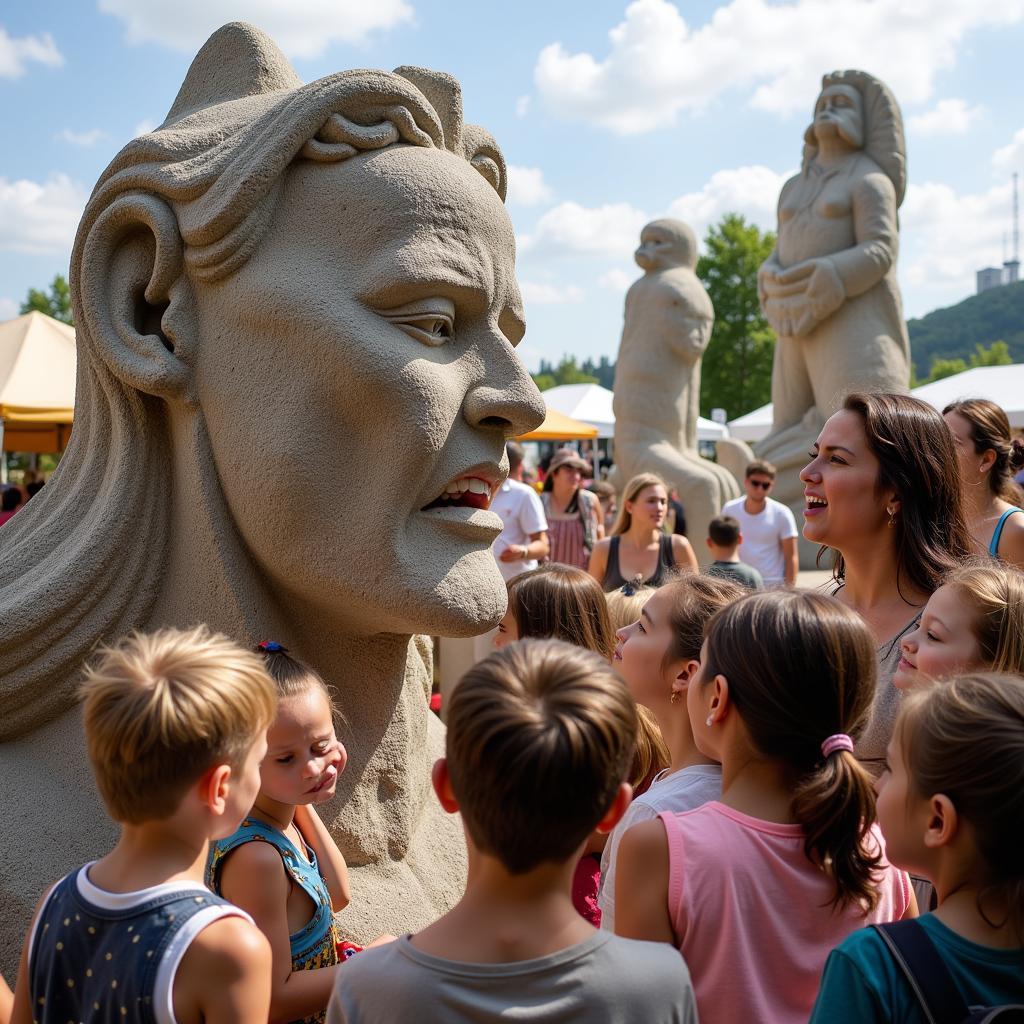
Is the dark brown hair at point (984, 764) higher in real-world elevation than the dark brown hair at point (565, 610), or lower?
lower

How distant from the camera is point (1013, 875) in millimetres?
1381

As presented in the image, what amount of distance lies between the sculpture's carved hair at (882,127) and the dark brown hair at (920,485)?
30.2ft

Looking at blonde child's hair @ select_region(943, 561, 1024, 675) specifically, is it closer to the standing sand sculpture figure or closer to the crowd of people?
the crowd of people

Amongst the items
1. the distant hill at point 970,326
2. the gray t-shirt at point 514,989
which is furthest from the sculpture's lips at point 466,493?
the distant hill at point 970,326

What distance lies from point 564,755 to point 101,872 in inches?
27.4

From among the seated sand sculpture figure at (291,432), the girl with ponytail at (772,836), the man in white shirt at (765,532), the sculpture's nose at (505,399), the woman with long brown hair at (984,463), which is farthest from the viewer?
the man in white shirt at (765,532)

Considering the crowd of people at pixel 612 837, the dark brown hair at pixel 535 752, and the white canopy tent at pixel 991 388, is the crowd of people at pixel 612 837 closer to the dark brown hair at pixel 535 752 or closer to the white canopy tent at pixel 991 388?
the dark brown hair at pixel 535 752

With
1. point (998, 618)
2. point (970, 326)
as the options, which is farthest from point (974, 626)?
point (970, 326)

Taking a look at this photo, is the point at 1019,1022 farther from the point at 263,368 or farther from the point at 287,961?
the point at 263,368

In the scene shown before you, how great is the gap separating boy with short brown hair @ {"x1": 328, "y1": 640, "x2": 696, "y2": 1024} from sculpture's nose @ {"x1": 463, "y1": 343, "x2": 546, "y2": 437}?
1.20 m

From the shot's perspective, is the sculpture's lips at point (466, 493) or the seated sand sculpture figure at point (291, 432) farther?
the sculpture's lips at point (466, 493)

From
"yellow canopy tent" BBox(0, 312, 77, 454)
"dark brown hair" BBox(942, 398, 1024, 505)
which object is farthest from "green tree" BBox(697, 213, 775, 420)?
"dark brown hair" BBox(942, 398, 1024, 505)

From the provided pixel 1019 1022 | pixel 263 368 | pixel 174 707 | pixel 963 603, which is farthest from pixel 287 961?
pixel 963 603

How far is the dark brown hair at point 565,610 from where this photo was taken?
9.20 ft
